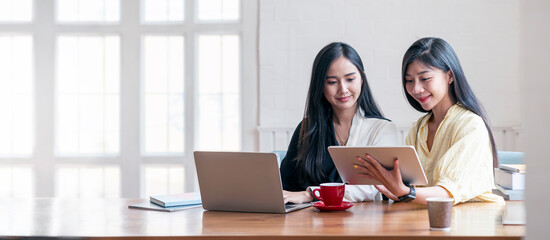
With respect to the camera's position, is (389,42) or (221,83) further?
(221,83)

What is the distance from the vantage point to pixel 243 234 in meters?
1.46

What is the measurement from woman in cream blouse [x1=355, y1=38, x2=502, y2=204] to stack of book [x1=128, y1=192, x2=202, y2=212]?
1.82 feet

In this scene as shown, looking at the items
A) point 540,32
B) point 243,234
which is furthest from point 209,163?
point 540,32

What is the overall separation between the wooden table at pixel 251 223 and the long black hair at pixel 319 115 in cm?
38

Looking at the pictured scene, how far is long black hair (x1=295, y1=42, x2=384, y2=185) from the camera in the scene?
2.29 metres

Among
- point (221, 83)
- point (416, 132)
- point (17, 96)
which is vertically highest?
point (221, 83)

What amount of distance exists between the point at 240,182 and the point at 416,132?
80 cm

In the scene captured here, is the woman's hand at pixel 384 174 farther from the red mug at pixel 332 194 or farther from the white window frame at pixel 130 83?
the white window frame at pixel 130 83

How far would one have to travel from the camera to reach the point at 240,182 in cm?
175

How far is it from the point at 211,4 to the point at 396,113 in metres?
1.58

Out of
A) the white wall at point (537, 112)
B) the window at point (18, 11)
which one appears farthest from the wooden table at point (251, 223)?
the window at point (18, 11)

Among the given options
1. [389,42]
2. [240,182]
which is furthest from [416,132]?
[389,42]

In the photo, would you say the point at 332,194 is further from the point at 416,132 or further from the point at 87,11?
the point at 87,11

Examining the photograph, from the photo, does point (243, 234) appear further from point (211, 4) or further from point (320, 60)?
point (211, 4)
